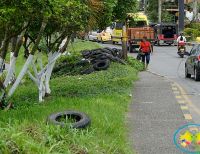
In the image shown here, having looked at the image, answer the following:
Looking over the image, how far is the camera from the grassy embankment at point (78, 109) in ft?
23.3

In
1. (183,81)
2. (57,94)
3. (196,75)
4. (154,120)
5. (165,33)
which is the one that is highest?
(154,120)

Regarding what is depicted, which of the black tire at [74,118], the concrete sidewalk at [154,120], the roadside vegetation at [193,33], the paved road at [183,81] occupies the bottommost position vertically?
the roadside vegetation at [193,33]

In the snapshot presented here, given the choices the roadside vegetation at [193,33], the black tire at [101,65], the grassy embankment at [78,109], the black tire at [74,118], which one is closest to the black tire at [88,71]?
the black tire at [101,65]

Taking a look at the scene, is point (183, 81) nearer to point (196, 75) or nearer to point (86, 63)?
point (196, 75)

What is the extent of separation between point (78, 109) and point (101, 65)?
39.8 ft

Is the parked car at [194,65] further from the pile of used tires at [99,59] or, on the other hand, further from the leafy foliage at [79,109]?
the pile of used tires at [99,59]

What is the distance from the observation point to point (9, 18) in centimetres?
1069

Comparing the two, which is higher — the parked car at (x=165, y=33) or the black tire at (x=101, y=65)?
the black tire at (x=101, y=65)

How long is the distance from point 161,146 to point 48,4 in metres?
3.58

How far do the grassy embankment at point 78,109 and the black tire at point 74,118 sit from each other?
0.17 metres

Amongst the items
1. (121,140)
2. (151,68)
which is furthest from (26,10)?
(151,68)

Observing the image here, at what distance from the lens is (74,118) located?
10383 mm

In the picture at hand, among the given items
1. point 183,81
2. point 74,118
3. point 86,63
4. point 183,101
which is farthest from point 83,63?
point 74,118

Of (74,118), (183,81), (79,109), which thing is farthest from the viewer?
(183,81)
